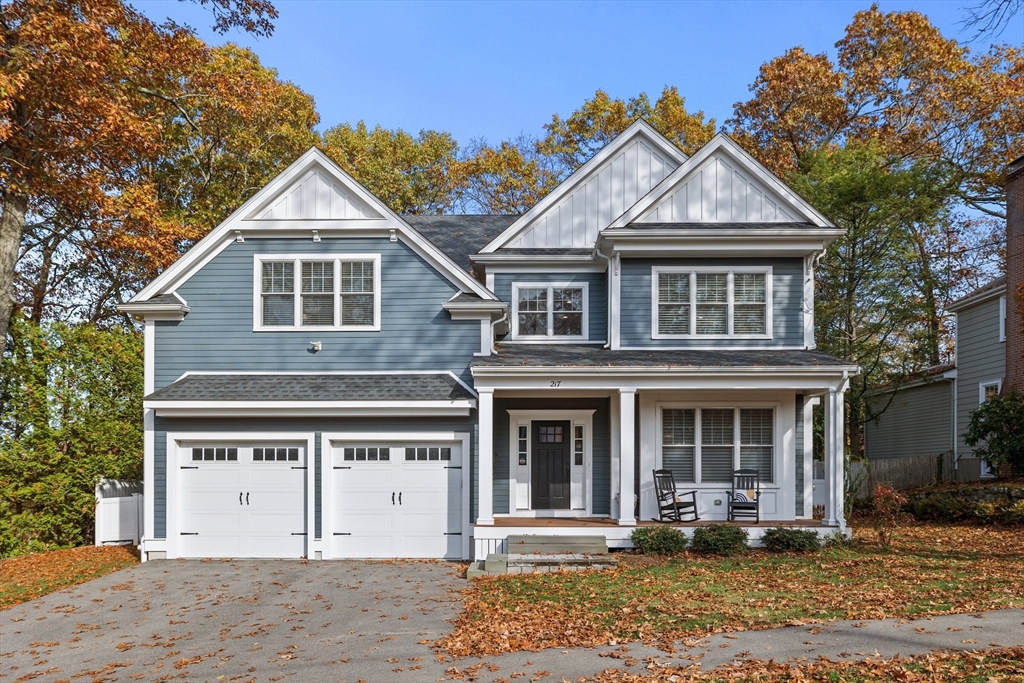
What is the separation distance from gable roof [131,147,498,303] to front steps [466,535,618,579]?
4.82m

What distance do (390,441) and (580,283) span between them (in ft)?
18.1

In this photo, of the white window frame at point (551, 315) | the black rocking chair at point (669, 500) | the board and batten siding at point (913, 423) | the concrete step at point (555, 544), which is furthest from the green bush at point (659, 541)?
the board and batten siding at point (913, 423)

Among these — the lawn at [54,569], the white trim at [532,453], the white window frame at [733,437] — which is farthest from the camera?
the white trim at [532,453]

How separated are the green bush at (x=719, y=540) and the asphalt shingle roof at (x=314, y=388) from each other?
4981mm

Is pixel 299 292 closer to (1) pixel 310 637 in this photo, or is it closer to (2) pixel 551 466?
(2) pixel 551 466

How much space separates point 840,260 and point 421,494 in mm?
16576

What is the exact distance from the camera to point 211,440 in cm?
1667

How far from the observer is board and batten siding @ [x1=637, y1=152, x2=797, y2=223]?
58.5 ft

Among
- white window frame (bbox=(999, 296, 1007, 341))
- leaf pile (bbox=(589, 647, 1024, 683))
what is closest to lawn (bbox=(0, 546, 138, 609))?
leaf pile (bbox=(589, 647, 1024, 683))

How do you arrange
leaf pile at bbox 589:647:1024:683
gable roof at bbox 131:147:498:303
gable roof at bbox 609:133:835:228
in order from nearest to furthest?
leaf pile at bbox 589:647:1024:683, gable roof at bbox 131:147:498:303, gable roof at bbox 609:133:835:228

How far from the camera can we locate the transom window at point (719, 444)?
17469 millimetres

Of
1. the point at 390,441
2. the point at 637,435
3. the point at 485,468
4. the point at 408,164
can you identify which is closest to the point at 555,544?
the point at 485,468

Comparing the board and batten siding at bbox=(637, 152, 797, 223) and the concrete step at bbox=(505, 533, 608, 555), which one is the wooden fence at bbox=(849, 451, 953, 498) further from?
the concrete step at bbox=(505, 533, 608, 555)

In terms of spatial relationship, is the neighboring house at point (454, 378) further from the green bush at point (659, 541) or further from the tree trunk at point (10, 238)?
the tree trunk at point (10, 238)
